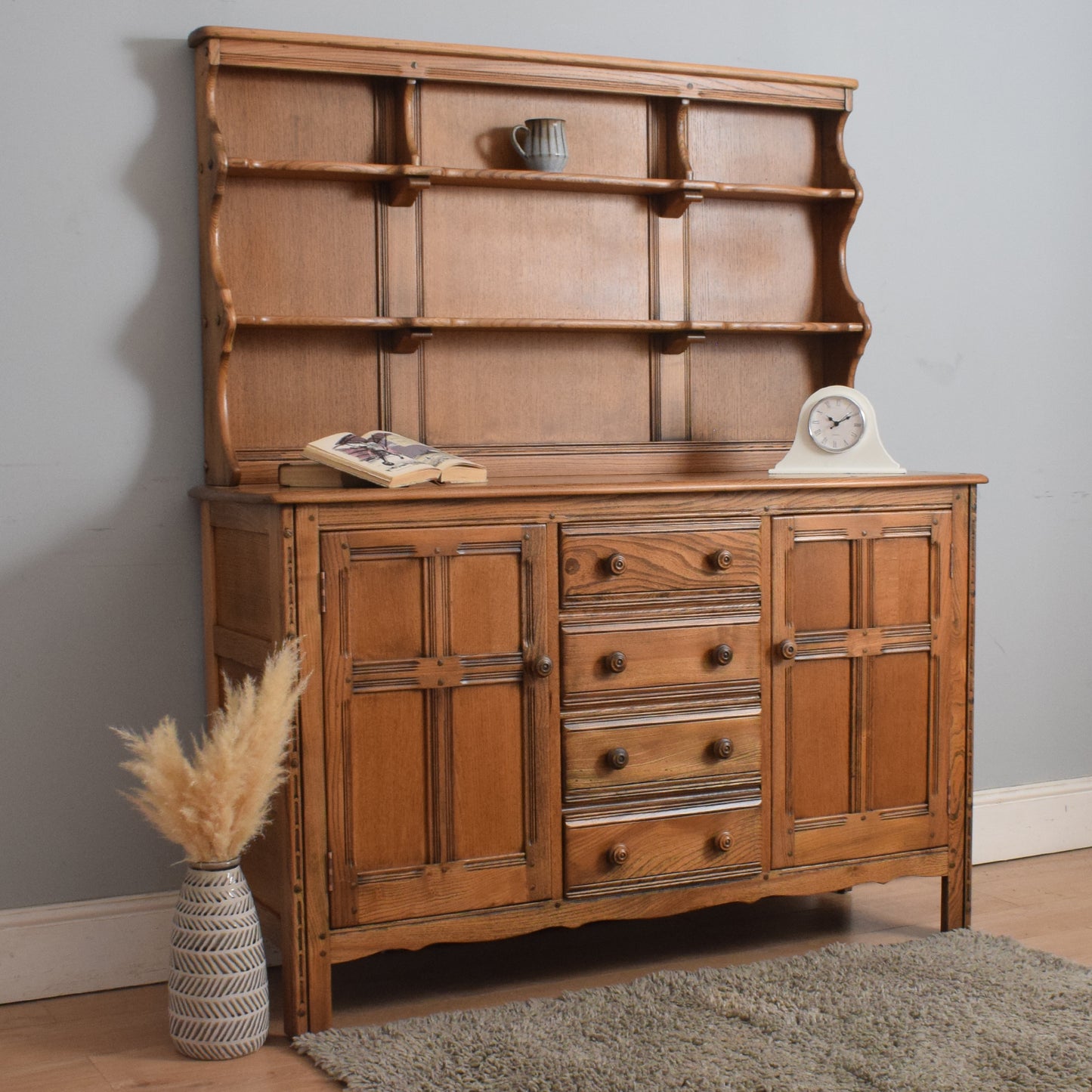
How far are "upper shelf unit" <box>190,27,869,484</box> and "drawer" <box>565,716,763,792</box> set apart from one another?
0.71m

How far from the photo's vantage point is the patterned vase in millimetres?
2328

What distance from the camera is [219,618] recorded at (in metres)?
2.71

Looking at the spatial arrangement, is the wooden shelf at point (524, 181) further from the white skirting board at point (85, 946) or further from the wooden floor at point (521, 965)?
the wooden floor at point (521, 965)

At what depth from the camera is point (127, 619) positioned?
8.97 ft

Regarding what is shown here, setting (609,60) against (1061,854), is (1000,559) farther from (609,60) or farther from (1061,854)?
(609,60)

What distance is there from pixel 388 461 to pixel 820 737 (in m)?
1.05

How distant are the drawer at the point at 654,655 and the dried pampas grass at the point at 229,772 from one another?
53cm

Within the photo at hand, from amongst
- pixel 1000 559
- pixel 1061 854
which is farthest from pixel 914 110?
pixel 1061 854

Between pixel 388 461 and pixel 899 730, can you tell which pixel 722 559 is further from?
pixel 388 461

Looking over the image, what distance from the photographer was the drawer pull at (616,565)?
255cm

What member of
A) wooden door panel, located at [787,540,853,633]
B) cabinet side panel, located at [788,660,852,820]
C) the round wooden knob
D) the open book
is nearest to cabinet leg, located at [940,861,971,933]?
cabinet side panel, located at [788,660,852,820]

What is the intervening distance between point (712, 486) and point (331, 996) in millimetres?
1200

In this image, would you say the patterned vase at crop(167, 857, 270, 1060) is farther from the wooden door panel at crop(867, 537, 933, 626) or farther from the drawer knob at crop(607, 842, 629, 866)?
the wooden door panel at crop(867, 537, 933, 626)

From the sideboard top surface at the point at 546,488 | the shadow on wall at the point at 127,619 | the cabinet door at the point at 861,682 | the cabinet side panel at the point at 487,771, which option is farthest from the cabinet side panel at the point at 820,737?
the shadow on wall at the point at 127,619
